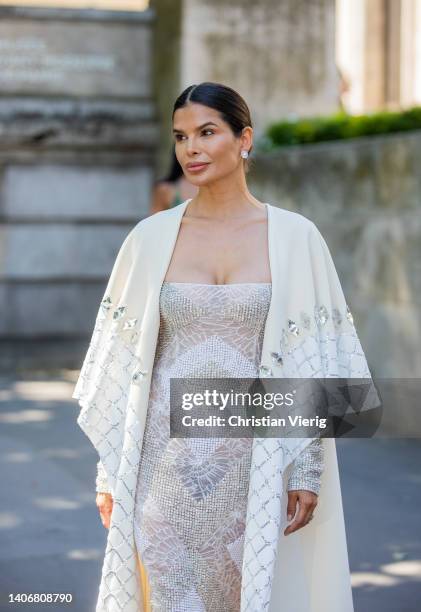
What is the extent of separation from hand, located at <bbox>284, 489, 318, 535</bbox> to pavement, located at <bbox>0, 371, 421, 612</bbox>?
1779mm

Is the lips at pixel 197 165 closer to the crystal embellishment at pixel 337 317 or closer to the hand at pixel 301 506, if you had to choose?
the crystal embellishment at pixel 337 317

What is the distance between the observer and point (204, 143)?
358cm

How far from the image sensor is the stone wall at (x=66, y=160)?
40.5 feet

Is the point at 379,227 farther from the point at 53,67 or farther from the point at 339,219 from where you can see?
the point at 53,67

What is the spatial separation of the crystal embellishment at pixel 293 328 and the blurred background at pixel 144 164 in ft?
15.0

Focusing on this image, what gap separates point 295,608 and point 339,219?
6309mm

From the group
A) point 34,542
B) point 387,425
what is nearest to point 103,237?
point 387,425

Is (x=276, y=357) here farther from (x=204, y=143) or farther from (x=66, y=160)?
(x=66, y=160)

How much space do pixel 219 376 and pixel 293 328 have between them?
10.5 inches

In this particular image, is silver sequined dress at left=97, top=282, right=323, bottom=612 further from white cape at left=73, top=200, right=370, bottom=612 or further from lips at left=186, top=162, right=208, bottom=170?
lips at left=186, top=162, right=208, bottom=170

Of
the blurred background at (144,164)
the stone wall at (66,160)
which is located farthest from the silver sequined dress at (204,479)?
the stone wall at (66,160)

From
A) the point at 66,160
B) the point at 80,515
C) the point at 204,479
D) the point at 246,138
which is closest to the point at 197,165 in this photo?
the point at 246,138

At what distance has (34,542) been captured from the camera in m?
6.06

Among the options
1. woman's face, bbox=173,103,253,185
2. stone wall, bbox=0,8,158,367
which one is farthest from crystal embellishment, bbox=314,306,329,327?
stone wall, bbox=0,8,158,367
